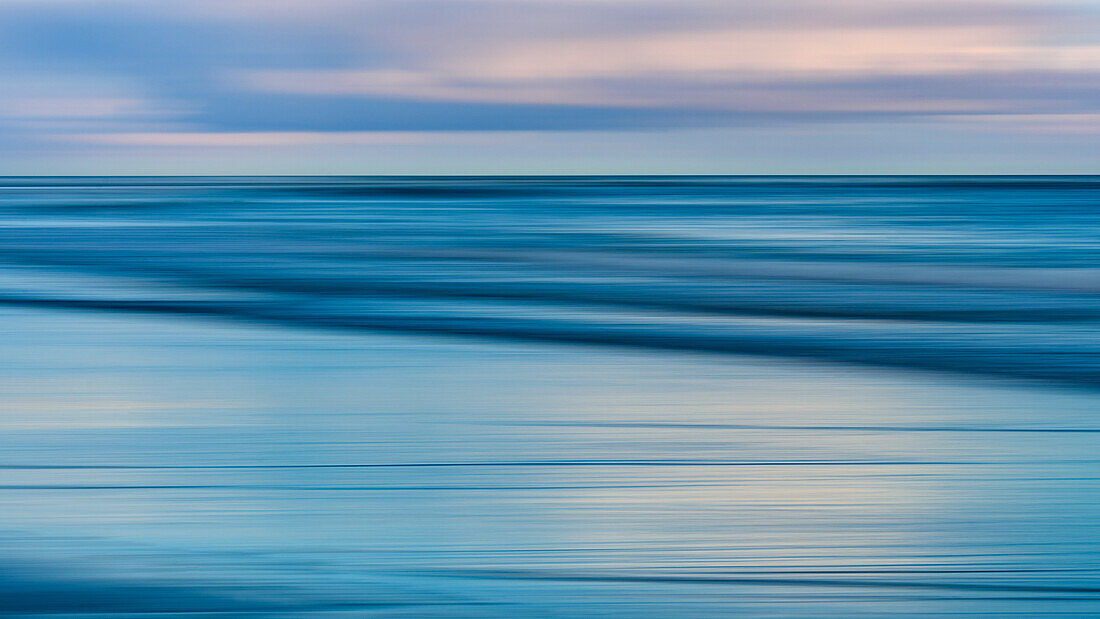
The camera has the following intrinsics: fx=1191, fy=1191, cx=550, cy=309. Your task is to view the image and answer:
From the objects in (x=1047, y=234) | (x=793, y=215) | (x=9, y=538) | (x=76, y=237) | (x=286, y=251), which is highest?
(x=793, y=215)

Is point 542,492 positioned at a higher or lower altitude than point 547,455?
lower

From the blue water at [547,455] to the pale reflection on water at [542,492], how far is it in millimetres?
10

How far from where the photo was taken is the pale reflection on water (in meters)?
2.19

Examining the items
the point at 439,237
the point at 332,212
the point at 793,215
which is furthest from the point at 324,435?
the point at 332,212

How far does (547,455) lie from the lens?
126 inches

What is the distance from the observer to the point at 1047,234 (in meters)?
15.9

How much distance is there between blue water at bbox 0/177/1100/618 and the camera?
222cm

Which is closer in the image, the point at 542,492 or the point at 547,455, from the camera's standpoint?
the point at 542,492

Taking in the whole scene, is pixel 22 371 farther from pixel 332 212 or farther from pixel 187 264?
pixel 332 212

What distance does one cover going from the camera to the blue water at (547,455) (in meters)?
2.22

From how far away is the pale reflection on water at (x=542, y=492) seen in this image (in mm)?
2186

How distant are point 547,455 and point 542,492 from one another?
0.38 meters

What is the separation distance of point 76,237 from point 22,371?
10758 millimetres

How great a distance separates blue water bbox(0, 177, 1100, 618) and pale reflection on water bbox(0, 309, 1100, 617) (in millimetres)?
10
